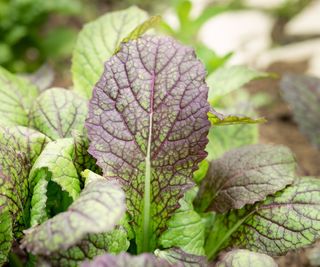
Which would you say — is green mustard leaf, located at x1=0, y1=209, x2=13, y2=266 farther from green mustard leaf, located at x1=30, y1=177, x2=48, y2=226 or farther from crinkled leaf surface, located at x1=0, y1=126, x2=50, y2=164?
crinkled leaf surface, located at x1=0, y1=126, x2=50, y2=164

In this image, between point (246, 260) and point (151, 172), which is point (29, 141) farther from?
point (246, 260)

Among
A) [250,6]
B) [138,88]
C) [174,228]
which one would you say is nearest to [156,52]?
[138,88]

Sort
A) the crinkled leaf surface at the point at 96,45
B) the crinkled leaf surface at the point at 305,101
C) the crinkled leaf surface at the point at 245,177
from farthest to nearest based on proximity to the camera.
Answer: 1. the crinkled leaf surface at the point at 305,101
2. the crinkled leaf surface at the point at 96,45
3. the crinkled leaf surface at the point at 245,177

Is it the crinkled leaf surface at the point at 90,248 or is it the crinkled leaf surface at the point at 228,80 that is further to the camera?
the crinkled leaf surface at the point at 228,80

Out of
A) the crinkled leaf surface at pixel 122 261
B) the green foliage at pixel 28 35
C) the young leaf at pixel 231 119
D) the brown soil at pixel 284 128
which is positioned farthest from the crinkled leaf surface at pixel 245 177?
the green foliage at pixel 28 35

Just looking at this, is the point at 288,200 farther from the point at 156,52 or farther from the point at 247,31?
the point at 247,31

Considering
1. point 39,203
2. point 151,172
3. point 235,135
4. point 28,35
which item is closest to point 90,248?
point 39,203

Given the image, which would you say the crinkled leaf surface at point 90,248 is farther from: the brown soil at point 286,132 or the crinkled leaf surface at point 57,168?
the brown soil at point 286,132
